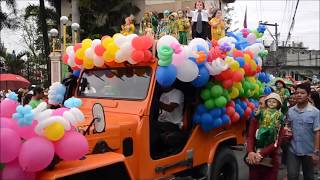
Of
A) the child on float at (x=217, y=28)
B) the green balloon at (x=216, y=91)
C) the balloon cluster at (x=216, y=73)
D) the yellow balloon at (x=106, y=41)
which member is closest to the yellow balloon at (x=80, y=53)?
the yellow balloon at (x=106, y=41)

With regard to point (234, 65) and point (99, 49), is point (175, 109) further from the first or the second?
point (99, 49)

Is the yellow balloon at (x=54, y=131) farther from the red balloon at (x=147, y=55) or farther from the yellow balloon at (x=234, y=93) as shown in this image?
the yellow balloon at (x=234, y=93)

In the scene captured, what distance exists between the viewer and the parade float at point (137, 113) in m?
3.36

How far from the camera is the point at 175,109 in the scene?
537 cm

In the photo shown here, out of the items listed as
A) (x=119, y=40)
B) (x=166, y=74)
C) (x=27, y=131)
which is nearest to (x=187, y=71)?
(x=166, y=74)

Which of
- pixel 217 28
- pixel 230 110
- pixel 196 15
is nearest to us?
pixel 230 110

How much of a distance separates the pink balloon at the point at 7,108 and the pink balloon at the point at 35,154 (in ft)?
0.89

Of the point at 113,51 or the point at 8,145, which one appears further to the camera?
the point at 113,51

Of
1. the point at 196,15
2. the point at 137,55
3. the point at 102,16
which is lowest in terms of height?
the point at 137,55

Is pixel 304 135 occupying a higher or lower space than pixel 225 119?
lower

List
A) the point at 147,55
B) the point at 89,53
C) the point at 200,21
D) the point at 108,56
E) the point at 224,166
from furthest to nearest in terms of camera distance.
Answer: the point at 200,21, the point at 224,166, the point at 89,53, the point at 108,56, the point at 147,55

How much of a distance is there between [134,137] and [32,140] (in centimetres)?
155

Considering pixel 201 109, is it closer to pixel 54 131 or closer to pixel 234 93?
pixel 234 93

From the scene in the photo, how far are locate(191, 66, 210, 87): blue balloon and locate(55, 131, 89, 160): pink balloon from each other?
2072 mm
